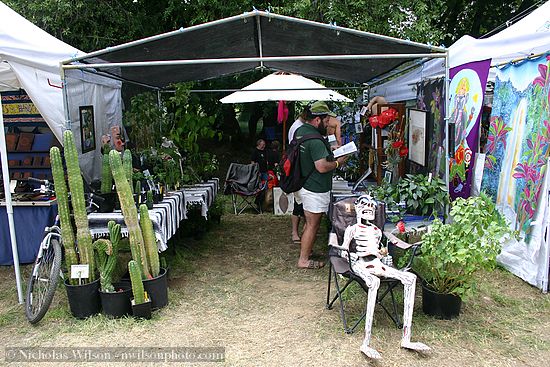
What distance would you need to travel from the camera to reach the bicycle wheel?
380 centimetres

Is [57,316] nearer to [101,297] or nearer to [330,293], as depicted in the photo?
[101,297]

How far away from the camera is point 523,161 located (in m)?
4.58

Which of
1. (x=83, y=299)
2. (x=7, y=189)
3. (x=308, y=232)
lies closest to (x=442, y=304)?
(x=308, y=232)

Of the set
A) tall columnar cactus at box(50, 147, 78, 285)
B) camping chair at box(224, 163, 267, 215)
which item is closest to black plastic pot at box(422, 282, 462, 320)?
tall columnar cactus at box(50, 147, 78, 285)

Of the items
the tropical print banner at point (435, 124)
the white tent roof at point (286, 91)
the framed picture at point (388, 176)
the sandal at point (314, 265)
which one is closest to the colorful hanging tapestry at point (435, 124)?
the tropical print banner at point (435, 124)

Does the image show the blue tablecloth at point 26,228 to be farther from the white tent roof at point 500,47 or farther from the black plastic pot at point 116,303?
the white tent roof at point 500,47

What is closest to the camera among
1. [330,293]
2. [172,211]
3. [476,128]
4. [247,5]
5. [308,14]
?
[330,293]

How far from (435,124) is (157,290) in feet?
10.2

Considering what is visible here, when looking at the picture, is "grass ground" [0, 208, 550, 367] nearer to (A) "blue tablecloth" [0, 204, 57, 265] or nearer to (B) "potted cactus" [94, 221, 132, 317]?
(B) "potted cactus" [94, 221, 132, 317]

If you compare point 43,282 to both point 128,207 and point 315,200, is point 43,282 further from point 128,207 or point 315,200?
point 315,200

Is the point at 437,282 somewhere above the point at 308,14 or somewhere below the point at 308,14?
below

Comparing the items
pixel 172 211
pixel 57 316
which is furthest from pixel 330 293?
pixel 57 316

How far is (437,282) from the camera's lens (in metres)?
3.72

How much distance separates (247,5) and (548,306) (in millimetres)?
6948
